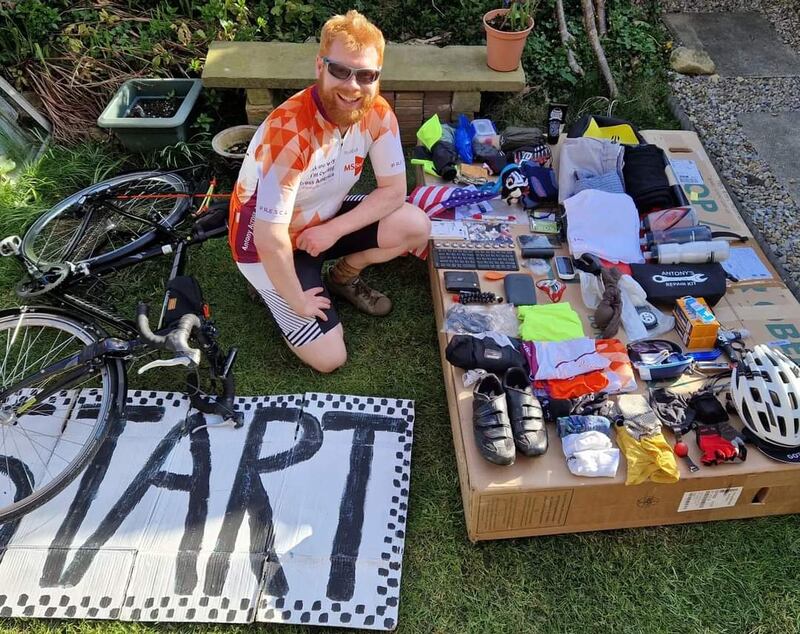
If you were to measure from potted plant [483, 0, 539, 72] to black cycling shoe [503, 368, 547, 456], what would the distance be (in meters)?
2.56

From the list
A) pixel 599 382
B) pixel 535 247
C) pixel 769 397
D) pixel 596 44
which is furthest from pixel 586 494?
pixel 596 44

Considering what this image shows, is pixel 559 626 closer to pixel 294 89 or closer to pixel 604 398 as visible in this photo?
pixel 604 398

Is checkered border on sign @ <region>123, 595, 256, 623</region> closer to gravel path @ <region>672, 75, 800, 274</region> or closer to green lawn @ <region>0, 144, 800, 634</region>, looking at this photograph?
green lawn @ <region>0, 144, 800, 634</region>

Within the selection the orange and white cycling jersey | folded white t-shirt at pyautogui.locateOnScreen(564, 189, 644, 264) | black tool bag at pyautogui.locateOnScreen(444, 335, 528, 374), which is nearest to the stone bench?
folded white t-shirt at pyautogui.locateOnScreen(564, 189, 644, 264)

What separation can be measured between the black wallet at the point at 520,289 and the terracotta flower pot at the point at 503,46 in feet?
6.02

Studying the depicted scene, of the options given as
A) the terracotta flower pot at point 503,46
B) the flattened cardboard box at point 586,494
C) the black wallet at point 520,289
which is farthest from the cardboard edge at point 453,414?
the terracotta flower pot at point 503,46

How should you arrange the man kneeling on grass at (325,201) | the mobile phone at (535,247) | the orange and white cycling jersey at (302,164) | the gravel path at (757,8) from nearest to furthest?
the man kneeling on grass at (325,201) → the orange and white cycling jersey at (302,164) → the mobile phone at (535,247) → the gravel path at (757,8)

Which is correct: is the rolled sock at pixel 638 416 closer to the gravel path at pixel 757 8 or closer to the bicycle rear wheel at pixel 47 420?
the bicycle rear wheel at pixel 47 420

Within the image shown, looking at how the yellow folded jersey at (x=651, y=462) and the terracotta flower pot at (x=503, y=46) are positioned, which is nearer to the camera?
the yellow folded jersey at (x=651, y=462)

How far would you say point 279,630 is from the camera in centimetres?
231

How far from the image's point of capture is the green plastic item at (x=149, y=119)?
407 cm

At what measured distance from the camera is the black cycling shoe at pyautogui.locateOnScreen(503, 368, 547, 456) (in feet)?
7.83

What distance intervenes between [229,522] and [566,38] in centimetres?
426

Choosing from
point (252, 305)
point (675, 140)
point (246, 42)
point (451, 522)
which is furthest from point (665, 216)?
point (246, 42)
